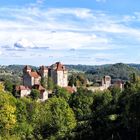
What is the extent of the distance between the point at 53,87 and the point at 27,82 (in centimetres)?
894

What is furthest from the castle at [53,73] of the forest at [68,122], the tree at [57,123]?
the tree at [57,123]

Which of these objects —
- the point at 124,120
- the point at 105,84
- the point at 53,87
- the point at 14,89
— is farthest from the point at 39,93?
the point at 124,120

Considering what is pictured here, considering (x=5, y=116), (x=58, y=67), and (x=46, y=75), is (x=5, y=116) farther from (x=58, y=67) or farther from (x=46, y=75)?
(x=58, y=67)

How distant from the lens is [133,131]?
4781 centimetres

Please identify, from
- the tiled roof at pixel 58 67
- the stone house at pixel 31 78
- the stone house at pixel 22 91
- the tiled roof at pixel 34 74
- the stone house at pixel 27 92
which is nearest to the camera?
the stone house at pixel 27 92

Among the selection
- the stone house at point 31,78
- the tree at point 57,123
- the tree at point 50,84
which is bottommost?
the tree at point 57,123

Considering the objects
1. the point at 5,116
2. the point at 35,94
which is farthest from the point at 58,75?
the point at 5,116

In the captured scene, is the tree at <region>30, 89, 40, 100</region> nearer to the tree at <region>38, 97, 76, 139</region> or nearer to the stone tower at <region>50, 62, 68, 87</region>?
the stone tower at <region>50, 62, 68, 87</region>

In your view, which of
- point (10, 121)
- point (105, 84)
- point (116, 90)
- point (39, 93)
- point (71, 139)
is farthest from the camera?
point (105, 84)

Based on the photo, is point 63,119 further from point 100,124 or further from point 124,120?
point 124,120

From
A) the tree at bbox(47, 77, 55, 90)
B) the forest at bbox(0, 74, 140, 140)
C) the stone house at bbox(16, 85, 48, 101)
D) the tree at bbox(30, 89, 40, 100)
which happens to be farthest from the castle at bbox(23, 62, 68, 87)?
the forest at bbox(0, 74, 140, 140)

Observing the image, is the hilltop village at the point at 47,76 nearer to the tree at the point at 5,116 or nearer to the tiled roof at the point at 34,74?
the tiled roof at the point at 34,74

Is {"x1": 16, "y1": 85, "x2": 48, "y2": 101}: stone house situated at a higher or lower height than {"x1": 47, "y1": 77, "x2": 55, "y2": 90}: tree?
lower

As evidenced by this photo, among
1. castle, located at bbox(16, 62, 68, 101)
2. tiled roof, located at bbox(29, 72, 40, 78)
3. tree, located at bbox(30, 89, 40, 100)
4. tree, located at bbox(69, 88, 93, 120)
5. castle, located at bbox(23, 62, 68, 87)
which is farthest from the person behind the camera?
castle, located at bbox(23, 62, 68, 87)
